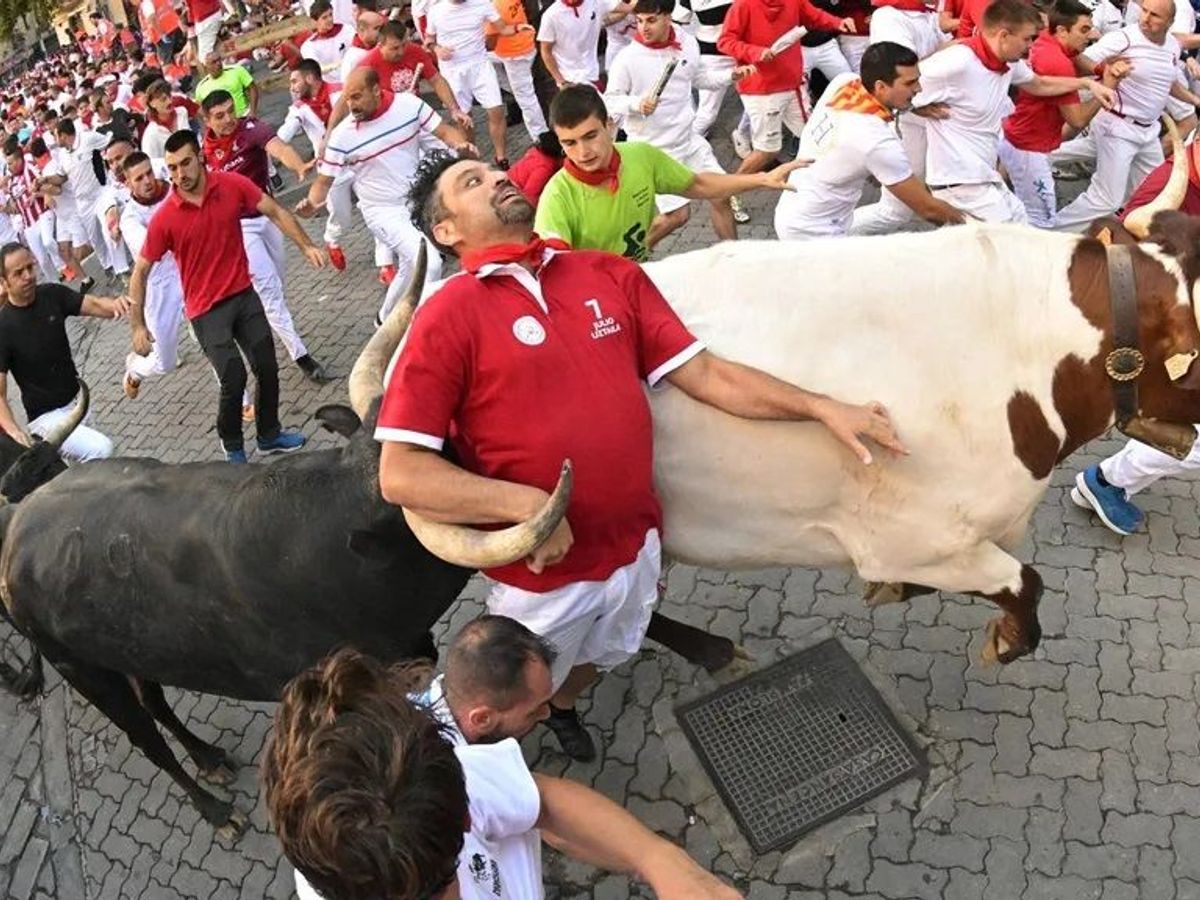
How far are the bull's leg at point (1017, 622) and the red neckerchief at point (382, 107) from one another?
581 centimetres

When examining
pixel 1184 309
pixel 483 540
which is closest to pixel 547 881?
pixel 483 540

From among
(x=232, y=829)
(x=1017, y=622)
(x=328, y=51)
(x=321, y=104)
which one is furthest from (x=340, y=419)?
(x=328, y=51)

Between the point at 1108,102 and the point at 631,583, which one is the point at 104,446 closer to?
the point at 631,583

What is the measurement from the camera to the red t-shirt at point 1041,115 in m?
7.10

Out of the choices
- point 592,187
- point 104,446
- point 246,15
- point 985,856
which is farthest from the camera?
point 246,15

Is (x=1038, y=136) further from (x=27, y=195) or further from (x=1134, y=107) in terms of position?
(x=27, y=195)

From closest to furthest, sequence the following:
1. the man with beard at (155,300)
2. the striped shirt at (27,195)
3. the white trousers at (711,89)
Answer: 1. the man with beard at (155,300)
2. the white trousers at (711,89)
3. the striped shirt at (27,195)

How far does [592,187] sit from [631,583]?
2.25 m

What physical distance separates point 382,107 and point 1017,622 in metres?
6.00

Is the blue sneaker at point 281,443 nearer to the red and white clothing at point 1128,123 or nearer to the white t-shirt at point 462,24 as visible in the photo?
the white t-shirt at point 462,24

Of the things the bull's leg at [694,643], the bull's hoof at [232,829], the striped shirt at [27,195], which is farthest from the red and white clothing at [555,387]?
the striped shirt at [27,195]

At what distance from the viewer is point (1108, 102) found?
6.67m

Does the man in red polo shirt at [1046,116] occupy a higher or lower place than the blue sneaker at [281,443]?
higher

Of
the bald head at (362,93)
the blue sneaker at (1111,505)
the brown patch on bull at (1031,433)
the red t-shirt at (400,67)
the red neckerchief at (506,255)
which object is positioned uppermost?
the red neckerchief at (506,255)
